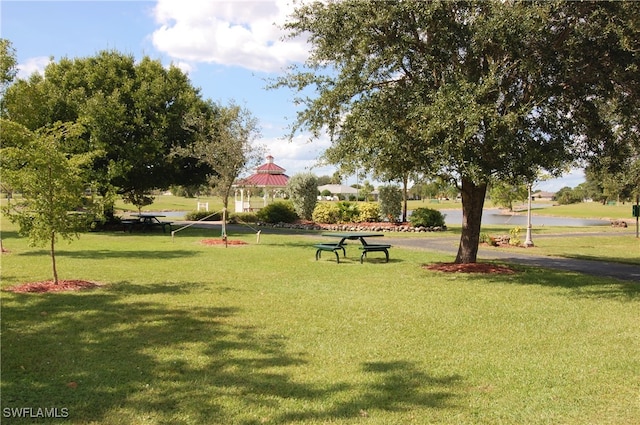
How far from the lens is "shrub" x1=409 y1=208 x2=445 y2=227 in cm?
2945

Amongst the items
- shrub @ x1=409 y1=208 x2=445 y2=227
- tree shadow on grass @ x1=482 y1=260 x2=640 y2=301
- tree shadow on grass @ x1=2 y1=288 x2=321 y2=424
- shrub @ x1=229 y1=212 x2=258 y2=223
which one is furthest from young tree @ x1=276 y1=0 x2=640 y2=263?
shrub @ x1=229 y1=212 x2=258 y2=223

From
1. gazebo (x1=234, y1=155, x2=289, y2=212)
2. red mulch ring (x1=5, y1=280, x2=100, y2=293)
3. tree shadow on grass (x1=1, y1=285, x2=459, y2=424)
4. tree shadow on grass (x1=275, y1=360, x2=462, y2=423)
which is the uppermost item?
gazebo (x1=234, y1=155, x2=289, y2=212)

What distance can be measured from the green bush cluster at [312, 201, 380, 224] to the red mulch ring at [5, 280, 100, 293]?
22.6 meters

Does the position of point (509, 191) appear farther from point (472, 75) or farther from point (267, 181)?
point (472, 75)

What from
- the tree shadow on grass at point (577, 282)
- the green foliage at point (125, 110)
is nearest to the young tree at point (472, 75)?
the tree shadow on grass at point (577, 282)

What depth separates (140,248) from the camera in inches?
703

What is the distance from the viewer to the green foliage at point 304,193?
33719 millimetres

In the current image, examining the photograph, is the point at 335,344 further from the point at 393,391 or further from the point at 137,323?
the point at 137,323

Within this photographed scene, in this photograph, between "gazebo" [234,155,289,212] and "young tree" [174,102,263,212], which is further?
"gazebo" [234,155,289,212]

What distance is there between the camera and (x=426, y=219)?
29.5 metres

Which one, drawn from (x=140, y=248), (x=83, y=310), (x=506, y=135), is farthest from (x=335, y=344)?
(x=140, y=248)

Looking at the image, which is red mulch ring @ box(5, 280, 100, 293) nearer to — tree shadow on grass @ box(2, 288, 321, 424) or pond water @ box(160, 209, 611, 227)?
tree shadow on grass @ box(2, 288, 321, 424)

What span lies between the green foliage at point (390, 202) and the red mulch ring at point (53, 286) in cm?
2377

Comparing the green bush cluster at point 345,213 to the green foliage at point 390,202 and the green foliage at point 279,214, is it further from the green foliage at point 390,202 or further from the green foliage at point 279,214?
the green foliage at point 279,214
